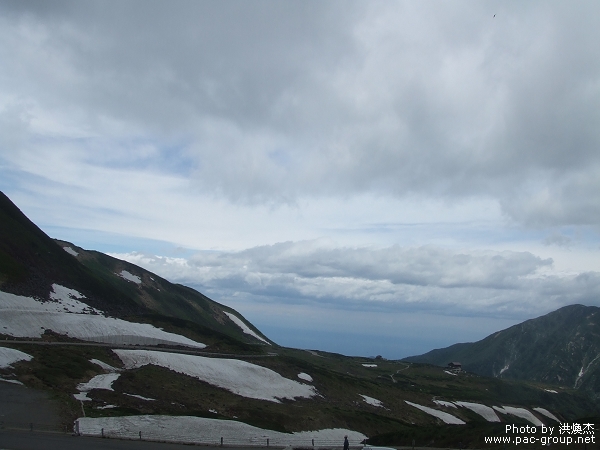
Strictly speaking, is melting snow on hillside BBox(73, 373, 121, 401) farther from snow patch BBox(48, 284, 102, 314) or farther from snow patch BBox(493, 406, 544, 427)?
snow patch BBox(493, 406, 544, 427)

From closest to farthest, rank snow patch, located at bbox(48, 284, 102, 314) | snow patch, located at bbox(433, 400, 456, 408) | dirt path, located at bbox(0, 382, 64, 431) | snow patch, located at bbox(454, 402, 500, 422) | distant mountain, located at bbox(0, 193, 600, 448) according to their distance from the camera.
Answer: dirt path, located at bbox(0, 382, 64, 431), distant mountain, located at bbox(0, 193, 600, 448), snow patch, located at bbox(48, 284, 102, 314), snow patch, located at bbox(433, 400, 456, 408), snow patch, located at bbox(454, 402, 500, 422)

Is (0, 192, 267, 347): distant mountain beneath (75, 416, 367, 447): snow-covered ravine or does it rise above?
above

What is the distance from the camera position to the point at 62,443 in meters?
29.9

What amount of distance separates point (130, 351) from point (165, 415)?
96.3 feet

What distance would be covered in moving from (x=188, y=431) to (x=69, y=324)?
159ft

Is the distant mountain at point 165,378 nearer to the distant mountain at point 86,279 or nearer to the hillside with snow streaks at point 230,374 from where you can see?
the hillside with snow streaks at point 230,374

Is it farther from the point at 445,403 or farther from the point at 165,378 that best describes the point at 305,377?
the point at 445,403

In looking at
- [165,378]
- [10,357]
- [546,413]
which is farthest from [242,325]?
[10,357]

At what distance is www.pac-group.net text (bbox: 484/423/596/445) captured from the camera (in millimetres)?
30380

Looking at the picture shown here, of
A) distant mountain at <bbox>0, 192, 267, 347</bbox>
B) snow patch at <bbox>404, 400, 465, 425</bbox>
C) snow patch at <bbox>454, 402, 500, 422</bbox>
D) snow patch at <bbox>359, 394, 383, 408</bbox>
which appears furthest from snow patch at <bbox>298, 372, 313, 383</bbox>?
snow patch at <bbox>454, 402, 500, 422</bbox>

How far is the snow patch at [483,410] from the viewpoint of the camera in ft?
293

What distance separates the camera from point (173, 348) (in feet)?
265

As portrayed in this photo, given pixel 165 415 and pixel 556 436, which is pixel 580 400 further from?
pixel 165 415

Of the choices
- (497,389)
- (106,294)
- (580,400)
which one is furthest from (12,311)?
(580,400)
